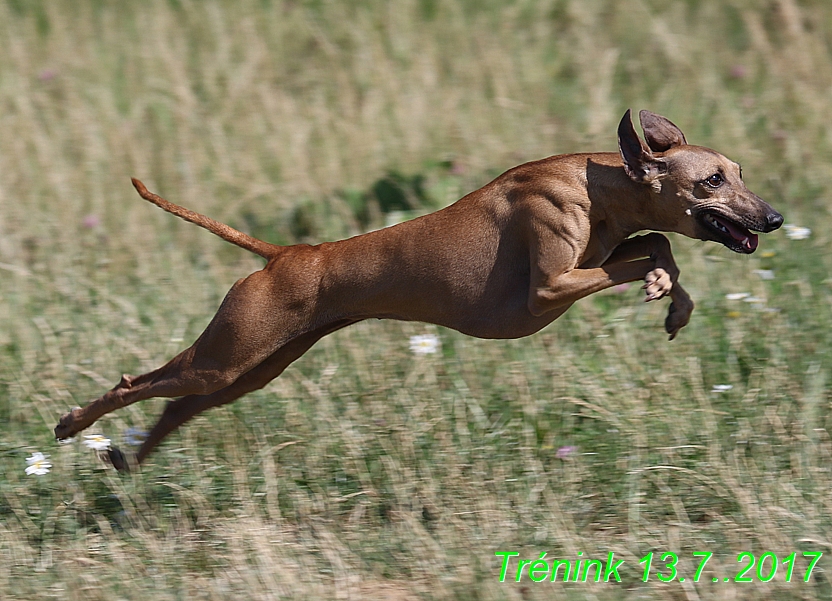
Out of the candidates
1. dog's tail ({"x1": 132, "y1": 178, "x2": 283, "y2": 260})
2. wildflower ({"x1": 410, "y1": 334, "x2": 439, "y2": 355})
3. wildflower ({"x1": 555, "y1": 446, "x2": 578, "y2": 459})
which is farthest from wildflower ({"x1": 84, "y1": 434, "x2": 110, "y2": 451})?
wildflower ({"x1": 555, "y1": 446, "x2": 578, "y2": 459})

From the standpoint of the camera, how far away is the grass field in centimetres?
455

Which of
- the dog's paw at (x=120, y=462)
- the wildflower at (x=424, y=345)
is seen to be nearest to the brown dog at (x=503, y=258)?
the dog's paw at (x=120, y=462)

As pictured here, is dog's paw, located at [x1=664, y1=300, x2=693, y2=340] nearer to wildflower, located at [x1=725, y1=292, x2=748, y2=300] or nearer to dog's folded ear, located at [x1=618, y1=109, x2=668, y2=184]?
dog's folded ear, located at [x1=618, y1=109, x2=668, y2=184]

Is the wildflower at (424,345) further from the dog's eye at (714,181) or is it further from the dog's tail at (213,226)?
the dog's eye at (714,181)

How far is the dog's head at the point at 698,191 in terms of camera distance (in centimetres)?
414

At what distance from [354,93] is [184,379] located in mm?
4635

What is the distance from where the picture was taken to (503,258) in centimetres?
451

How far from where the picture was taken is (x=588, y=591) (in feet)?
13.6

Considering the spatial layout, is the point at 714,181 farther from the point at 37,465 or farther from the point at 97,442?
the point at 37,465

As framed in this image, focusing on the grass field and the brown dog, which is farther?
the grass field

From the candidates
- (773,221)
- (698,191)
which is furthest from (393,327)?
(773,221)

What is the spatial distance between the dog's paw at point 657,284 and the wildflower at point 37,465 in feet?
9.34

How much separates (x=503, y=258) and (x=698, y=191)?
820 mm

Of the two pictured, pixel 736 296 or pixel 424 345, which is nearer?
pixel 424 345
